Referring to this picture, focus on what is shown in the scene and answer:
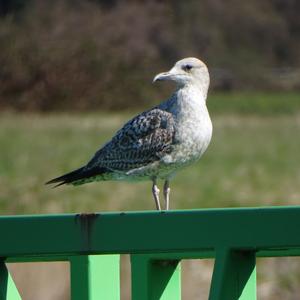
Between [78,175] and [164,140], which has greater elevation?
[164,140]

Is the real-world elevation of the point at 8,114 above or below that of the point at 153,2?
below

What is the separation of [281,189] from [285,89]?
18.5 m

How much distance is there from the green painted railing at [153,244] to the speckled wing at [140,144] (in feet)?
Answer: 6.84

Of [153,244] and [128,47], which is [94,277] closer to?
[153,244]

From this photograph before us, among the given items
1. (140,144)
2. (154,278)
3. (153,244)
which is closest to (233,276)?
(153,244)

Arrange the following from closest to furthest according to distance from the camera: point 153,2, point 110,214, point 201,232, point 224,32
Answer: point 201,232, point 110,214, point 153,2, point 224,32

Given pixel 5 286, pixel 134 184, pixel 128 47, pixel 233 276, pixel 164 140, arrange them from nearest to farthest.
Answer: pixel 233 276
pixel 5 286
pixel 164 140
pixel 134 184
pixel 128 47

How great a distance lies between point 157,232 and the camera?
322cm

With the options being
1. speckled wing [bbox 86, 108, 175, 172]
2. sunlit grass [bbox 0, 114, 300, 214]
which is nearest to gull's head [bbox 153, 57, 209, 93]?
speckled wing [bbox 86, 108, 175, 172]

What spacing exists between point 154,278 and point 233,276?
44cm

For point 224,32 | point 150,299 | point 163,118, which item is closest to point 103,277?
point 150,299

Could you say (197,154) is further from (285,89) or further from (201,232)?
(285,89)

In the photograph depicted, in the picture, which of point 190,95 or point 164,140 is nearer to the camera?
point 190,95

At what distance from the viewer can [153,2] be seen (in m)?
30.5
